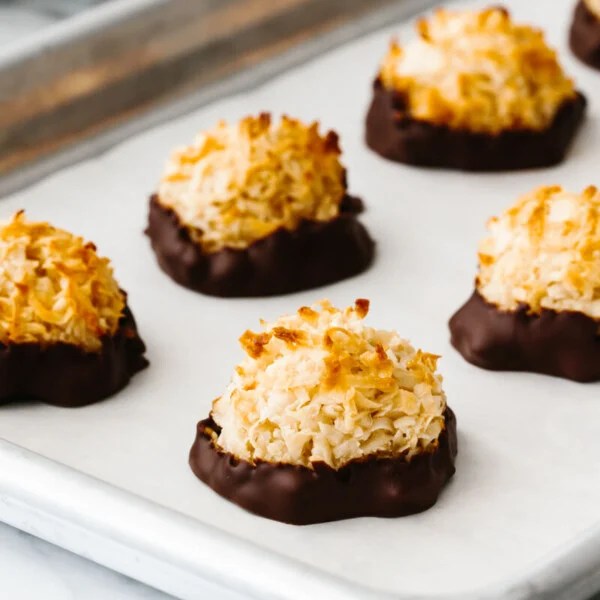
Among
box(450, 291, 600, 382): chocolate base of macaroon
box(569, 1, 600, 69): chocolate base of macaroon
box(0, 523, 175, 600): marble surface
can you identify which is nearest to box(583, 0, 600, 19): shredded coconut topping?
box(569, 1, 600, 69): chocolate base of macaroon

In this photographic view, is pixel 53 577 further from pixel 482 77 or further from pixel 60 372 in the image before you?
pixel 482 77

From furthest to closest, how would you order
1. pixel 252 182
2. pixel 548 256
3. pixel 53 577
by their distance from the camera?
pixel 252 182
pixel 548 256
pixel 53 577

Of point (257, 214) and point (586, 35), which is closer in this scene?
point (257, 214)

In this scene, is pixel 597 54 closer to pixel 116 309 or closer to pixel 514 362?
pixel 514 362

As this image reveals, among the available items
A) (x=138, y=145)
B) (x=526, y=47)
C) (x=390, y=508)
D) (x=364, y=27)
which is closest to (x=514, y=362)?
(x=390, y=508)

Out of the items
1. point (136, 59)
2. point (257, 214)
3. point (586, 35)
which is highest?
point (257, 214)

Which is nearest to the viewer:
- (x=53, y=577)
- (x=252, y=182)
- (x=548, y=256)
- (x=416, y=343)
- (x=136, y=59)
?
(x=53, y=577)

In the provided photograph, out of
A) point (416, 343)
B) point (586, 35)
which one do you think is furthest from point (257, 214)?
point (586, 35)

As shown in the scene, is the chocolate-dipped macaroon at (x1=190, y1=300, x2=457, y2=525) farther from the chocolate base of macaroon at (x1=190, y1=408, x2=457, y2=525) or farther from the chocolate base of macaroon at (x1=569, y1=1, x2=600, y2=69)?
the chocolate base of macaroon at (x1=569, y1=1, x2=600, y2=69)

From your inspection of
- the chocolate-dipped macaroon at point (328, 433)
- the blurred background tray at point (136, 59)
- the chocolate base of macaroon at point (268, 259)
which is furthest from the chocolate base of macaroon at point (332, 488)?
the blurred background tray at point (136, 59)
